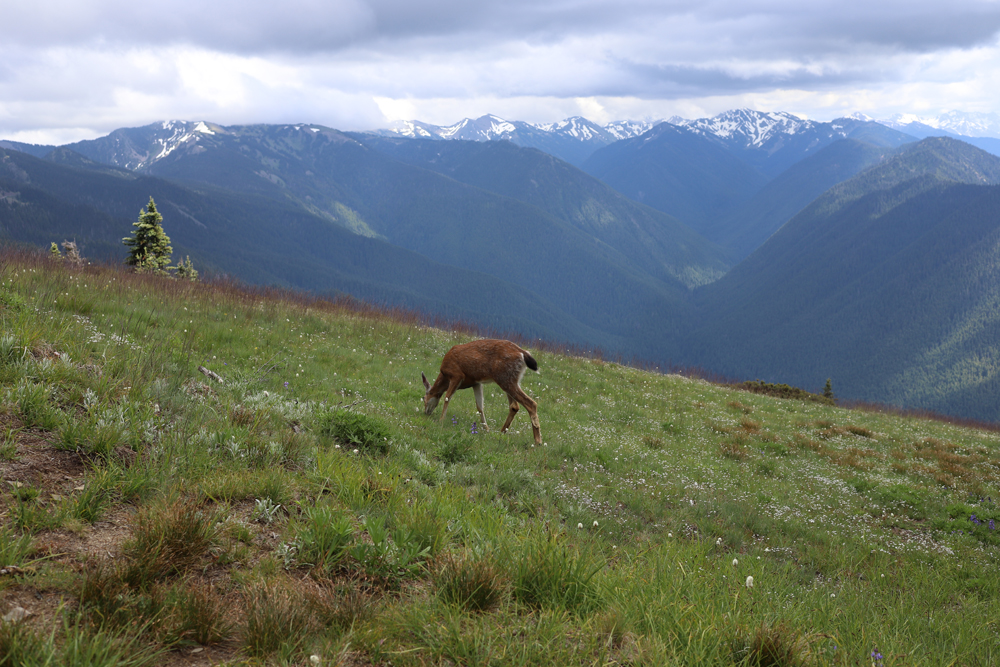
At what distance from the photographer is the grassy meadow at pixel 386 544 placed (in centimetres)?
303

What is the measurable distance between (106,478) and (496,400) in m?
12.2

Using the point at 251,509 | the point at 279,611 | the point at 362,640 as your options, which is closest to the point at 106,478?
the point at 251,509

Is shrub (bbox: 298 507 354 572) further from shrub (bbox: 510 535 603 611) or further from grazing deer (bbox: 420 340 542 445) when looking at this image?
grazing deer (bbox: 420 340 542 445)

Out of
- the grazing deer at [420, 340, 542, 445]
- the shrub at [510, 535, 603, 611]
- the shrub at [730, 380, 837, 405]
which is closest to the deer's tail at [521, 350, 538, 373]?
the grazing deer at [420, 340, 542, 445]

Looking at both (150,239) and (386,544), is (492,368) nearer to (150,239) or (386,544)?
(386,544)

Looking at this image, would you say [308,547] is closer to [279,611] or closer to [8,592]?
[279,611]

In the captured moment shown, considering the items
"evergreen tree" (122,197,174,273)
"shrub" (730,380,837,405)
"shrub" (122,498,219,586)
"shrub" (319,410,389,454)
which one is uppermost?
"evergreen tree" (122,197,174,273)

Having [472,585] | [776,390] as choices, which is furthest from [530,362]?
[776,390]

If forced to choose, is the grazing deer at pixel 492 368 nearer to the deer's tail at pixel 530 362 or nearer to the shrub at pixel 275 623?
the deer's tail at pixel 530 362

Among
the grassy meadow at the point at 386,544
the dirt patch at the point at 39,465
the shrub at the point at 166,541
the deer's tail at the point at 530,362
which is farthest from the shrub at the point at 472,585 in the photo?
the deer's tail at the point at 530,362

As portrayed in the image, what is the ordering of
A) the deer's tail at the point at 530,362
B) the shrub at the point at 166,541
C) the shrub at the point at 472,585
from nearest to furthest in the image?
the shrub at the point at 166,541
the shrub at the point at 472,585
the deer's tail at the point at 530,362

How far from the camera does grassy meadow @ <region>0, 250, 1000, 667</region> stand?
3.03m

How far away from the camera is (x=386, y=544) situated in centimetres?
394

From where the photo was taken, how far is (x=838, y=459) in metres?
15.1
